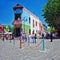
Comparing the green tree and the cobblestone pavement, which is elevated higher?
the green tree

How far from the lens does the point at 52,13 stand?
53469mm

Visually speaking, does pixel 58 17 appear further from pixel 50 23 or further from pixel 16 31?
pixel 16 31

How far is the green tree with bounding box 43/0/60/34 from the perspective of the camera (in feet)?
174

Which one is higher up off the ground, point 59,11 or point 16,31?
point 59,11

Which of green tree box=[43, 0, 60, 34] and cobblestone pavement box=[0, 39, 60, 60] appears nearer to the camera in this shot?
cobblestone pavement box=[0, 39, 60, 60]

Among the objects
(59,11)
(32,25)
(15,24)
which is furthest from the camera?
(32,25)

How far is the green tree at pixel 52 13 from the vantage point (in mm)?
53062

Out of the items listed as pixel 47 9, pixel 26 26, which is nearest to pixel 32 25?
pixel 26 26

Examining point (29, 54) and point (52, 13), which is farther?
point (52, 13)

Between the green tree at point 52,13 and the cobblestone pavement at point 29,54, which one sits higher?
the green tree at point 52,13

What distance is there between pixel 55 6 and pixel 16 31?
10.3m

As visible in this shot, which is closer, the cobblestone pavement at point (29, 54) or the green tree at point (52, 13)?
the cobblestone pavement at point (29, 54)

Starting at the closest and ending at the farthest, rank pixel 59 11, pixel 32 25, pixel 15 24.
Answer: pixel 59 11
pixel 15 24
pixel 32 25

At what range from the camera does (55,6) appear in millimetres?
53156
